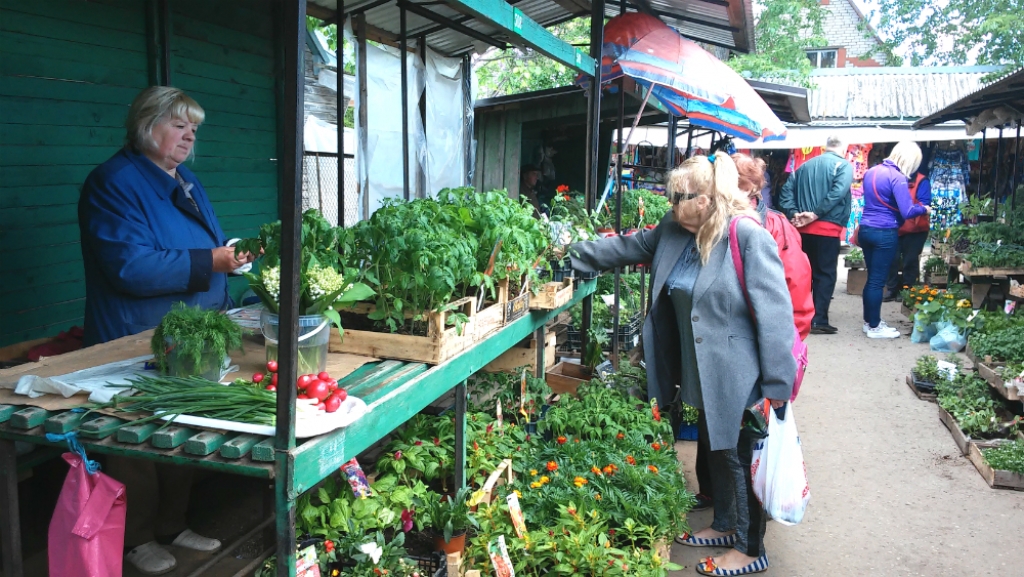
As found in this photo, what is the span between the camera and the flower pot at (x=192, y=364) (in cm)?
236

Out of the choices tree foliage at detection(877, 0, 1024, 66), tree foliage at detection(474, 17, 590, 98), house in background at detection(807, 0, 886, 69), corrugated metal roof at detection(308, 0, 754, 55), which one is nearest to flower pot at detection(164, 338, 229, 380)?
corrugated metal roof at detection(308, 0, 754, 55)

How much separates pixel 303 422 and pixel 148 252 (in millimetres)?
1391

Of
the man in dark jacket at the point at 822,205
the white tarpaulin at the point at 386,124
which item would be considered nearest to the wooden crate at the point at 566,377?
the white tarpaulin at the point at 386,124

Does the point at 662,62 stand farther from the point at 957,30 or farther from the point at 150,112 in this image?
the point at 957,30

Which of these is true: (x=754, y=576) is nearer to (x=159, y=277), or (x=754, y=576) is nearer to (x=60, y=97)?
(x=159, y=277)

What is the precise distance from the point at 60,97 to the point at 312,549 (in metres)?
3.56

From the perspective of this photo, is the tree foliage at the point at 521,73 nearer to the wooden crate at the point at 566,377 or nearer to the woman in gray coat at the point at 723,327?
the wooden crate at the point at 566,377

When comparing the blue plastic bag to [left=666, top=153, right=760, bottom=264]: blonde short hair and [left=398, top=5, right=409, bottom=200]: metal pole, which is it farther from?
[left=666, top=153, right=760, bottom=264]: blonde short hair

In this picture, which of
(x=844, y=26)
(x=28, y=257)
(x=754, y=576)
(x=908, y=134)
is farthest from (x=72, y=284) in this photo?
(x=844, y=26)

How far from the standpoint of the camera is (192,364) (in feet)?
7.75

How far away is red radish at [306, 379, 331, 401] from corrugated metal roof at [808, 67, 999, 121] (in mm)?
18738

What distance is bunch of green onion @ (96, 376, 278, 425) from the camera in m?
2.14

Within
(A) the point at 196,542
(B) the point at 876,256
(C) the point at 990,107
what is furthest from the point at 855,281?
(A) the point at 196,542

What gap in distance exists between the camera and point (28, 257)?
14.7ft
